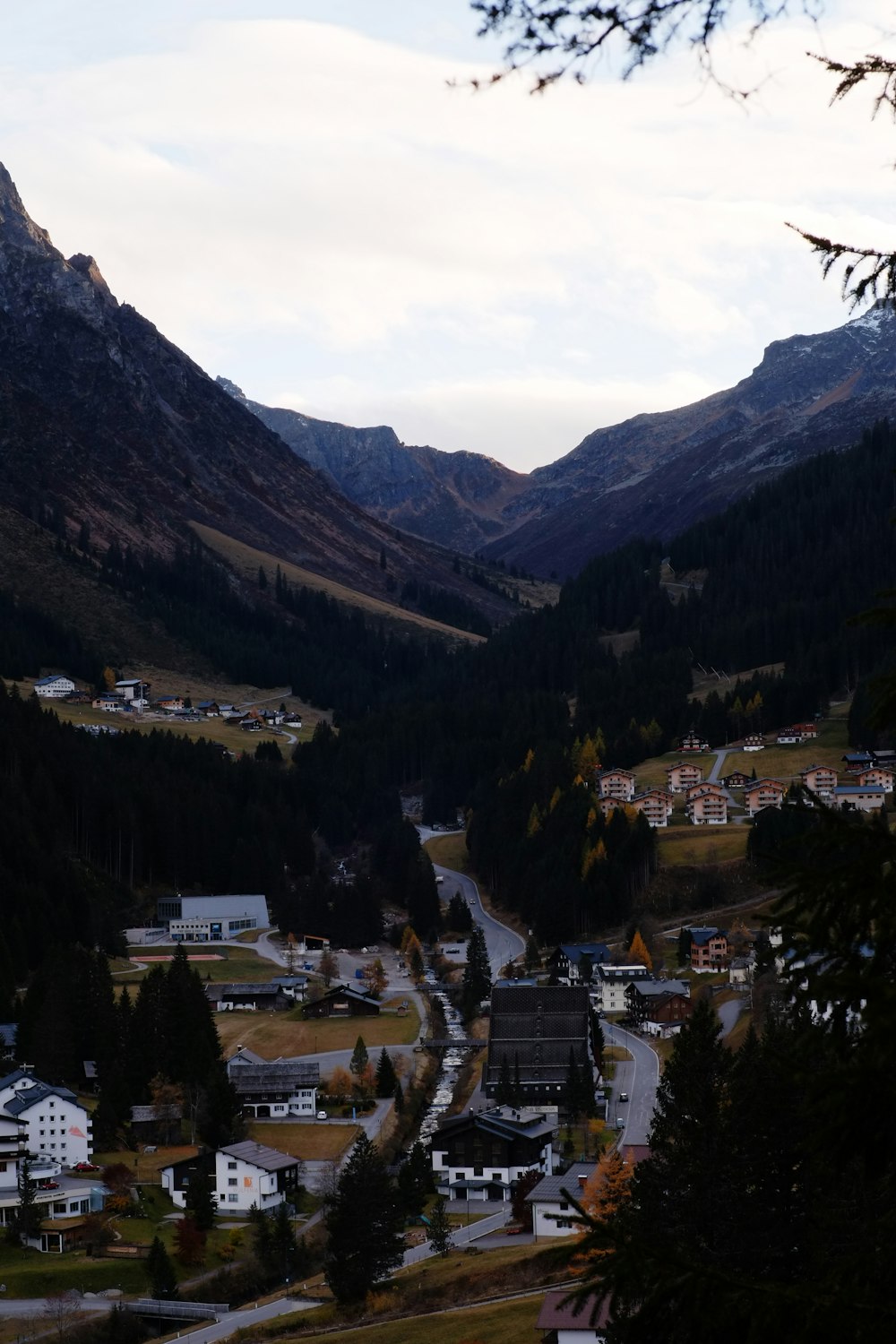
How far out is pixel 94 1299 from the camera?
203ft

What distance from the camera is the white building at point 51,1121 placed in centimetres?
7894

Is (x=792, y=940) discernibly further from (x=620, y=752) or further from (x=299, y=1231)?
(x=620, y=752)

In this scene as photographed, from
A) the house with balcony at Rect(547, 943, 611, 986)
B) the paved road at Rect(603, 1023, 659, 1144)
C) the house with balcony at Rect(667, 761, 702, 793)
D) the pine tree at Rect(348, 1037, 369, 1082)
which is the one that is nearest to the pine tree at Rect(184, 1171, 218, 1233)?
the paved road at Rect(603, 1023, 659, 1144)

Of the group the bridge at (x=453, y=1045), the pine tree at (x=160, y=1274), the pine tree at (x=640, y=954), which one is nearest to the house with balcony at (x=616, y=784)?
the pine tree at (x=640, y=954)

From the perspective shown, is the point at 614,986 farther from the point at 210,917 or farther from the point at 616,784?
the point at 616,784

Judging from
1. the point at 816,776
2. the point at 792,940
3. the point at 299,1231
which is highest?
the point at 792,940

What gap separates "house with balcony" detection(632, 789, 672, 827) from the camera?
164m

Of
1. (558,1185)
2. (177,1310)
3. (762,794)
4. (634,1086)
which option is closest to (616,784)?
(762,794)

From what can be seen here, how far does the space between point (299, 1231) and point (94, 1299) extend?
11.9 m

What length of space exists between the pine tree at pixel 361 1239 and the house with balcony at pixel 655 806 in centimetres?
10414

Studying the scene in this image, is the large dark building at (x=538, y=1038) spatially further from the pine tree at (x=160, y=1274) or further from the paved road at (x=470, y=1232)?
the pine tree at (x=160, y=1274)

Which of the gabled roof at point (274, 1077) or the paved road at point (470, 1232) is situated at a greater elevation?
the gabled roof at point (274, 1077)

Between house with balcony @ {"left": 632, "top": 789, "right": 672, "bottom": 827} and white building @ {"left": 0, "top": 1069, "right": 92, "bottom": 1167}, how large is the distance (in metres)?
92.2

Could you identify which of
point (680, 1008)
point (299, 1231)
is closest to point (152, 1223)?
point (299, 1231)
